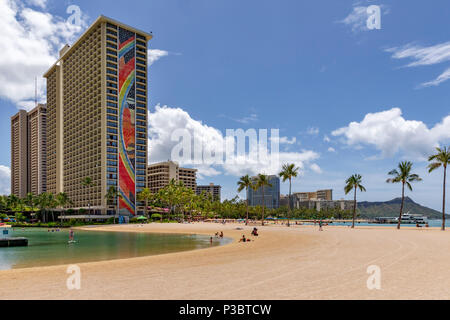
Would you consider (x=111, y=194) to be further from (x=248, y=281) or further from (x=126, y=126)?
(x=248, y=281)

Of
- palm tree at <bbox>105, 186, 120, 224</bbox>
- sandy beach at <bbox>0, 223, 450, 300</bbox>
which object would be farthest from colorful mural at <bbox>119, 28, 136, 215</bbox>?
sandy beach at <bbox>0, 223, 450, 300</bbox>

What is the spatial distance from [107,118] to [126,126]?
7.37m

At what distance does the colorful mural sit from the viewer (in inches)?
4946

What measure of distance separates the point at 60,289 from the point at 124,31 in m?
136

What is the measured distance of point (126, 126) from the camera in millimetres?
127812

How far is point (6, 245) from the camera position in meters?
38.8

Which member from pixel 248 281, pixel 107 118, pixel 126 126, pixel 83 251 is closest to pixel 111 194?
pixel 126 126

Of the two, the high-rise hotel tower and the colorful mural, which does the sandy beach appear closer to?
the colorful mural

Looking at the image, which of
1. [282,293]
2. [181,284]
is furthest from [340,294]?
[181,284]

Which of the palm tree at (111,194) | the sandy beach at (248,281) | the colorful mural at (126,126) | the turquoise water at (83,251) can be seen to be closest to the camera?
the sandy beach at (248,281)

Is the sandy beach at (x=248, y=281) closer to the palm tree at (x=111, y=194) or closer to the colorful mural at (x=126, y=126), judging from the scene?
the palm tree at (x=111, y=194)

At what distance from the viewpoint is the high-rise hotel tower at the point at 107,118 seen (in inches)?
4909

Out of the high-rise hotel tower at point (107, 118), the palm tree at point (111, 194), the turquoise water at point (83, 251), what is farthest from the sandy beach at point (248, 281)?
the high-rise hotel tower at point (107, 118)
